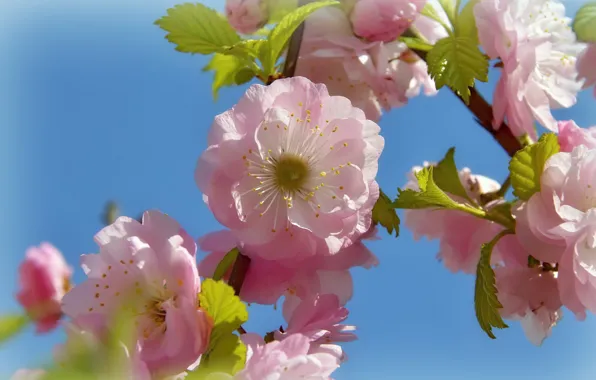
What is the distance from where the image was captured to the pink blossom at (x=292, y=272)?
86cm

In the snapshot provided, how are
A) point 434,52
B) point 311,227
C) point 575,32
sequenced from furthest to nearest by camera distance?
point 575,32 → point 434,52 → point 311,227

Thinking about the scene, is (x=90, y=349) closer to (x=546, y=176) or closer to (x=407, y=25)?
(x=546, y=176)

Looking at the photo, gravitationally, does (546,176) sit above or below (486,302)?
above

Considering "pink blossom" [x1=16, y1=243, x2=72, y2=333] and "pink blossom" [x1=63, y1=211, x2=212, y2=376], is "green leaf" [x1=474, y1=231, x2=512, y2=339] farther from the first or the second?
"pink blossom" [x1=16, y1=243, x2=72, y2=333]

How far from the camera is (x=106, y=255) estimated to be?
81cm

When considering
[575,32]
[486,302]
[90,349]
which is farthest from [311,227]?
[575,32]

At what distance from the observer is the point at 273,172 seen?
2.96ft

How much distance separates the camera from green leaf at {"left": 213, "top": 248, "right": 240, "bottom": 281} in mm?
828

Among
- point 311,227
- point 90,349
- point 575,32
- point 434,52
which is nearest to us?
point 90,349

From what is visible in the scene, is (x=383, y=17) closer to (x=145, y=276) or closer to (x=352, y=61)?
(x=352, y=61)

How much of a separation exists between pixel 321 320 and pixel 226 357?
0.18 metres

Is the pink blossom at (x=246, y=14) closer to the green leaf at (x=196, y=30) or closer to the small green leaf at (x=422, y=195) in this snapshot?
the green leaf at (x=196, y=30)

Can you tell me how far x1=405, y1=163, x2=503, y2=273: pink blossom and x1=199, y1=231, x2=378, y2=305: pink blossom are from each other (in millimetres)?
261

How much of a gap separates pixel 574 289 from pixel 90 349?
2.55ft
